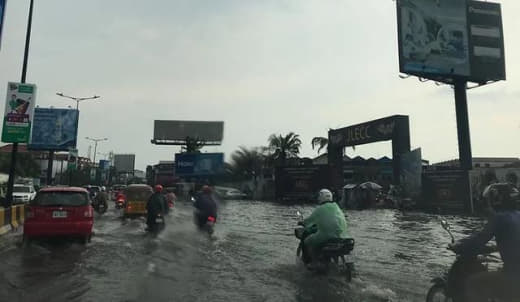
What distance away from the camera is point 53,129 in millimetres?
37844

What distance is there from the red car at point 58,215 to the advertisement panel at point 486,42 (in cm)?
3317

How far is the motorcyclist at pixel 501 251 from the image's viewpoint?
4.73 meters

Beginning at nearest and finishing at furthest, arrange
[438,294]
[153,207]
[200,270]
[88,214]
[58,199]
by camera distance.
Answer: [438,294] < [200,270] < [58,199] < [88,214] < [153,207]

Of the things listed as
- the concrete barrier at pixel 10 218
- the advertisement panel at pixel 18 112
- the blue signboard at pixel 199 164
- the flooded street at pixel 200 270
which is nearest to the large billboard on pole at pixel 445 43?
the flooded street at pixel 200 270

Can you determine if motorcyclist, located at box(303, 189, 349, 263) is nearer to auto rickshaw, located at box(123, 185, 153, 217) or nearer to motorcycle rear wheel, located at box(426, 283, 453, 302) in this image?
motorcycle rear wheel, located at box(426, 283, 453, 302)

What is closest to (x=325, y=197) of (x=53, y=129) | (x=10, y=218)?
(x=10, y=218)

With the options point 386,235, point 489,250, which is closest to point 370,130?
point 386,235

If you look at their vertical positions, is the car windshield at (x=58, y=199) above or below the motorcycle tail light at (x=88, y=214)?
above

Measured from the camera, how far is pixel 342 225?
8.14m

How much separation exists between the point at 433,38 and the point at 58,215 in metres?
32.5

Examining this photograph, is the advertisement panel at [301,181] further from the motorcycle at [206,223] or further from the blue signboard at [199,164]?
the motorcycle at [206,223]

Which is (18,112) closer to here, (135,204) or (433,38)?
(135,204)

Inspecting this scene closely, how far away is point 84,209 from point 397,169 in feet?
109

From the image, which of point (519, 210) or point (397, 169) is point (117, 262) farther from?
point (397, 169)
